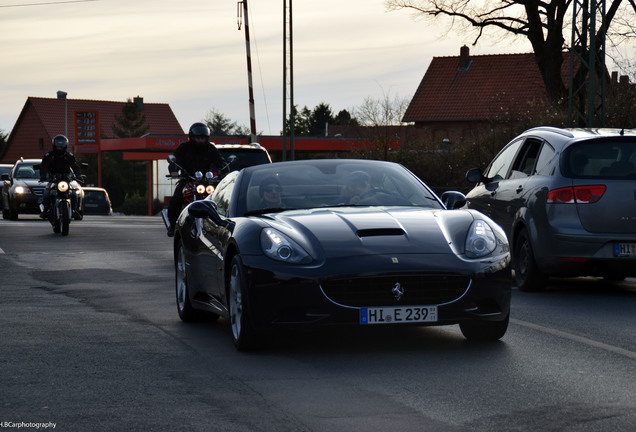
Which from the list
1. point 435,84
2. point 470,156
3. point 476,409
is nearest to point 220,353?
point 476,409

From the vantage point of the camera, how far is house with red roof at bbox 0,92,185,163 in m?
110

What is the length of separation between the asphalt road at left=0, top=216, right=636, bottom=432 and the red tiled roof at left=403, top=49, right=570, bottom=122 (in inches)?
2938

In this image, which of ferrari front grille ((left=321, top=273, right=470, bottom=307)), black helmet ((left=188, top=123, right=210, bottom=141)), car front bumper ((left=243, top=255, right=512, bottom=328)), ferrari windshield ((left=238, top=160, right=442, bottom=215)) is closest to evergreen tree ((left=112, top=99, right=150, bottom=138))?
black helmet ((left=188, top=123, right=210, bottom=141))

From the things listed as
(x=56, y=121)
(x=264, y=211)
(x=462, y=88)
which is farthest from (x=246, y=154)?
(x=56, y=121)

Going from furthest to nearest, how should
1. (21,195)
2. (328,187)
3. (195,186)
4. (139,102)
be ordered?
1. (139,102)
2. (21,195)
3. (195,186)
4. (328,187)

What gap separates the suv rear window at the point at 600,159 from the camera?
11.8m

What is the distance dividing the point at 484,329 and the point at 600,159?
4030 mm

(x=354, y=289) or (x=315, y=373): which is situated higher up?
(x=354, y=289)

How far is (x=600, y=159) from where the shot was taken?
39.0 ft

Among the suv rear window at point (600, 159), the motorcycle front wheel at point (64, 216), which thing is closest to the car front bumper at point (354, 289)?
the suv rear window at point (600, 159)

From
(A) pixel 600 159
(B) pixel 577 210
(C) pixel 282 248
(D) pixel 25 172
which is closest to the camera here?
(C) pixel 282 248

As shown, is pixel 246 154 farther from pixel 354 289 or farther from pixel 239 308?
pixel 354 289

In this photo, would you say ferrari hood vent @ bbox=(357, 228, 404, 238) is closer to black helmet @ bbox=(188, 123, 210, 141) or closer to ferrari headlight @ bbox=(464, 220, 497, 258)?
ferrari headlight @ bbox=(464, 220, 497, 258)

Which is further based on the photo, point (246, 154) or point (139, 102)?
point (139, 102)
